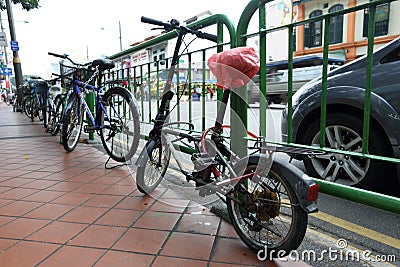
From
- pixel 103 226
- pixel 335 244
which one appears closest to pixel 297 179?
pixel 335 244

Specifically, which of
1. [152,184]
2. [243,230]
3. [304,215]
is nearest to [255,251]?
[243,230]

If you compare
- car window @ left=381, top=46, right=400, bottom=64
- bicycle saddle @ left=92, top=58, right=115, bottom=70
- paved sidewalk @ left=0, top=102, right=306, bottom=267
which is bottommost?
paved sidewalk @ left=0, top=102, right=306, bottom=267

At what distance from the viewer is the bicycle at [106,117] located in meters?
3.37

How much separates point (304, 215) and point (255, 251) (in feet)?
1.29

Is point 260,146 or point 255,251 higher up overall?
point 260,146

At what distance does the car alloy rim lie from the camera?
2.56 meters

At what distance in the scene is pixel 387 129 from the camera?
235cm

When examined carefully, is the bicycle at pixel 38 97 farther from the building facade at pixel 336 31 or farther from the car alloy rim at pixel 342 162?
the building facade at pixel 336 31

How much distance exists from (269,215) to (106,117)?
103 inches

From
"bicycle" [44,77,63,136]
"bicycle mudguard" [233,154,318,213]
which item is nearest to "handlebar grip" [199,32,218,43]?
"bicycle mudguard" [233,154,318,213]

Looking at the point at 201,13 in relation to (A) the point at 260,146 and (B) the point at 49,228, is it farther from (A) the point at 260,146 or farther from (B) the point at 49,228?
(B) the point at 49,228

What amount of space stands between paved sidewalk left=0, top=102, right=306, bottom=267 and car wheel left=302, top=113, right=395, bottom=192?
3.74 feet

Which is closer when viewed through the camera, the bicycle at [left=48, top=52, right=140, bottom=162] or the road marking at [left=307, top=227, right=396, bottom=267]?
the road marking at [left=307, top=227, right=396, bottom=267]

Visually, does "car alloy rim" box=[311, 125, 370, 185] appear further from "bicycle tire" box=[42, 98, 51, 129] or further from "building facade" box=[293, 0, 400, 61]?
"building facade" box=[293, 0, 400, 61]
